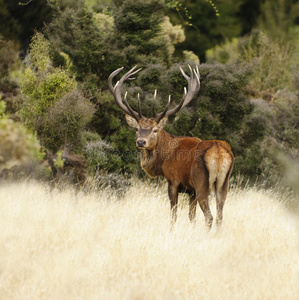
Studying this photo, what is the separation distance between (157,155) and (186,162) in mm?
572

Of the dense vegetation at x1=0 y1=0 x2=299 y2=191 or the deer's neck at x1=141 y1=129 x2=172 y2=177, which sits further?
the dense vegetation at x1=0 y1=0 x2=299 y2=191

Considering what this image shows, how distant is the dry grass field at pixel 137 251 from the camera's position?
5.28 m

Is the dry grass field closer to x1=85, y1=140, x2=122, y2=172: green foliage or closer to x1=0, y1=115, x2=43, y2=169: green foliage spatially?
x1=0, y1=115, x2=43, y2=169: green foliage

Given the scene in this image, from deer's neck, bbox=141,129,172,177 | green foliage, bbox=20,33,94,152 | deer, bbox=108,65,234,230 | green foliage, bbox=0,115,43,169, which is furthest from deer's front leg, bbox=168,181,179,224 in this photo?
green foliage, bbox=20,33,94,152

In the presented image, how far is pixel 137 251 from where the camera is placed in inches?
238

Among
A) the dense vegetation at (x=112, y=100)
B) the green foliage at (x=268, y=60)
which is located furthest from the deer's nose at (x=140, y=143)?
the green foliage at (x=268, y=60)

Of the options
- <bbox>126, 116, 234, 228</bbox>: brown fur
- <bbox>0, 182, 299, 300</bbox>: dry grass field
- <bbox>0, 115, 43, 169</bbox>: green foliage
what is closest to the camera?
<bbox>0, 182, 299, 300</bbox>: dry grass field

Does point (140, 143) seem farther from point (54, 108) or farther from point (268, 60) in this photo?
point (268, 60)

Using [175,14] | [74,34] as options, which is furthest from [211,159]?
[175,14]

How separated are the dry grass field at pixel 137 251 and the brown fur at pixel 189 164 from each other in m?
0.48

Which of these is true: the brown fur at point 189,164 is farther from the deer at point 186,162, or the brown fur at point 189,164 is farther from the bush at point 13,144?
the bush at point 13,144

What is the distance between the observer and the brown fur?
6.89 m

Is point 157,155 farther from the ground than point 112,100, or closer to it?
farther from the ground

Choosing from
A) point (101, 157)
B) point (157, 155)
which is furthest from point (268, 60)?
point (157, 155)
